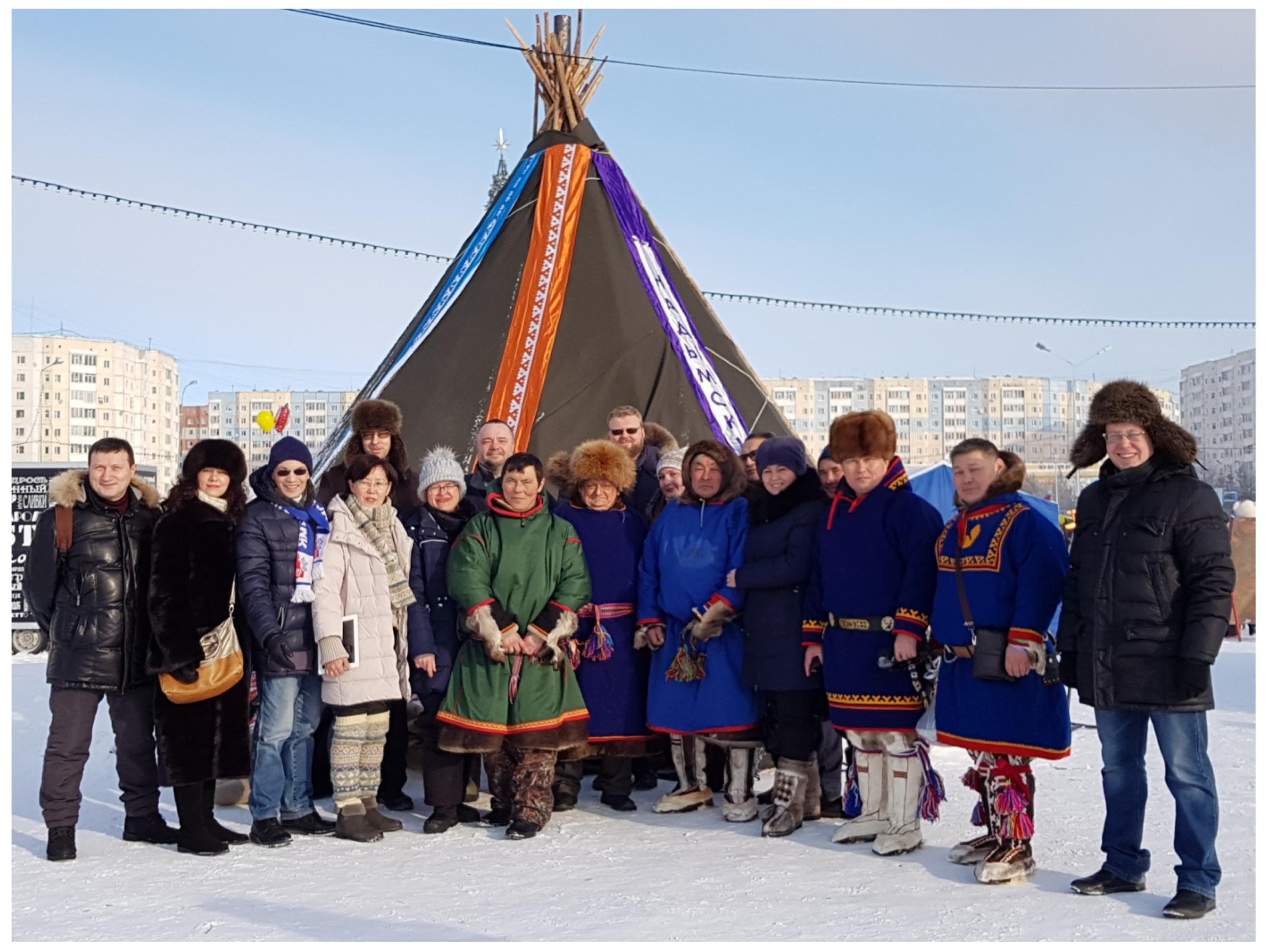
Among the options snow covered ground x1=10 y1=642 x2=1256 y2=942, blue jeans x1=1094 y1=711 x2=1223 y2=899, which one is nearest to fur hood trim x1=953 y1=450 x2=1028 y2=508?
blue jeans x1=1094 y1=711 x2=1223 y2=899

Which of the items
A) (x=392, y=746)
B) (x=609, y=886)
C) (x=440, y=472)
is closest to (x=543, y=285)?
(x=440, y=472)

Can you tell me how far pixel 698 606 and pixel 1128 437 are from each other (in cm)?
161

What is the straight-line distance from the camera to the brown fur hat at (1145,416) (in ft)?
11.2

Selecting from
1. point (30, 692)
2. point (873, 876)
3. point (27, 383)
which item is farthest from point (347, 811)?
point (27, 383)

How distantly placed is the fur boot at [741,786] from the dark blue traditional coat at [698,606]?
0.46 feet

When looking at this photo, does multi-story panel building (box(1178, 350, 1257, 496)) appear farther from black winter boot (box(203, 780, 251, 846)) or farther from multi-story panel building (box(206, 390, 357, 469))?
black winter boot (box(203, 780, 251, 846))

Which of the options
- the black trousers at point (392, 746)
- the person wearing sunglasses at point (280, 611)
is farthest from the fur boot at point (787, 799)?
the person wearing sunglasses at point (280, 611)

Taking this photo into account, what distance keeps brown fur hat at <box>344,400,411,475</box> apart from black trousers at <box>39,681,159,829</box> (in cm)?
117

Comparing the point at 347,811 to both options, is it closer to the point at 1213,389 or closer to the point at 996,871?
the point at 996,871

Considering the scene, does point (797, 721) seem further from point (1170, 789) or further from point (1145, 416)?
point (1145, 416)

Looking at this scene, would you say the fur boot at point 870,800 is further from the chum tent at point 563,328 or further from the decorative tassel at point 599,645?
the chum tent at point 563,328

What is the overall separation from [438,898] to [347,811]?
0.85m

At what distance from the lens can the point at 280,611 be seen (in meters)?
4.13

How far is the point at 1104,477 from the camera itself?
3500mm
